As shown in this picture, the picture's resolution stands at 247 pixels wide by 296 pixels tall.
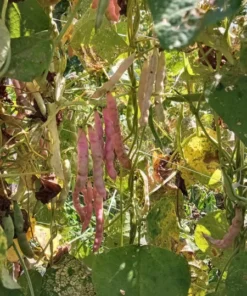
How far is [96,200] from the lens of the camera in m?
0.90

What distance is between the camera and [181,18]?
0.50 metres

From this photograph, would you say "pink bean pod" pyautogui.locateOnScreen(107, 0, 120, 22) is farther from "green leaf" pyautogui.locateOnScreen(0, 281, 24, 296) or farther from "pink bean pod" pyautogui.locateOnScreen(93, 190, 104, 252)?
"green leaf" pyautogui.locateOnScreen(0, 281, 24, 296)

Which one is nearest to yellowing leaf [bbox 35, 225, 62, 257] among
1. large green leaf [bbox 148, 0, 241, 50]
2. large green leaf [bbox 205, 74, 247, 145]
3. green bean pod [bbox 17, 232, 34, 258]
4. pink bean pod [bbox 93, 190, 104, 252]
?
green bean pod [bbox 17, 232, 34, 258]

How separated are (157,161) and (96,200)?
0.32m

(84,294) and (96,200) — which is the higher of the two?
(96,200)

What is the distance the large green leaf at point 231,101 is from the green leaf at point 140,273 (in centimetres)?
22

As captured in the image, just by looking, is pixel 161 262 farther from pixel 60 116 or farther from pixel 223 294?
pixel 60 116

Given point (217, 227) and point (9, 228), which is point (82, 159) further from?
point (217, 227)

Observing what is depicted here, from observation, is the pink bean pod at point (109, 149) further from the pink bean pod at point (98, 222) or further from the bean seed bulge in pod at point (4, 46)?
the bean seed bulge in pod at point (4, 46)

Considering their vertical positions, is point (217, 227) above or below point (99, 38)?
below

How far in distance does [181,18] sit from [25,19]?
0.36 m

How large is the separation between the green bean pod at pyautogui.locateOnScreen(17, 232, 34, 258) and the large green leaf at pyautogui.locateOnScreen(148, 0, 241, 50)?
514 millimetres

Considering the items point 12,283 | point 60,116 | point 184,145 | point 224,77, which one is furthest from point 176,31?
point 184,145

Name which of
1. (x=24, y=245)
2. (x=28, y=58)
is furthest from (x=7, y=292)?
(x=28, y=58)
